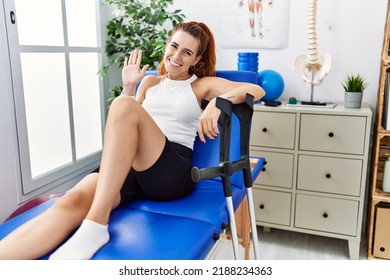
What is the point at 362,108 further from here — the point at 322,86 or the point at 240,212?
the point at 240,212

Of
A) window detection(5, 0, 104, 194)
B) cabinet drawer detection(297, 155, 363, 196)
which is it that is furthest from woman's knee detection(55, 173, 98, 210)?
cabinet drawer detection(297, 155, 363, 196)

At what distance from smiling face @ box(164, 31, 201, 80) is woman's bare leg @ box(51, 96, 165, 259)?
37 cm

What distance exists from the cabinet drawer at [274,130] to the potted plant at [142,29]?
2.28ft

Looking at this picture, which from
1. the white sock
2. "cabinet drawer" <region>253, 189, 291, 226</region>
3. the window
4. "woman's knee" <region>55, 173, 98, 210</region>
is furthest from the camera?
"cabinet drawer" <region>253, 189, 291, 226</region>

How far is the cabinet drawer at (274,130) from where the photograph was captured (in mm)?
2111

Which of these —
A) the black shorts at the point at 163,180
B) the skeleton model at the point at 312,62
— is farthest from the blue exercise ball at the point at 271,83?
the black shorts at the point at 163,180

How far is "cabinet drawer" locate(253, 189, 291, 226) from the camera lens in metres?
2.22

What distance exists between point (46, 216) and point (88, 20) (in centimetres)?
169

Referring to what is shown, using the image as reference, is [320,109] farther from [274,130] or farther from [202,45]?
[202,45]

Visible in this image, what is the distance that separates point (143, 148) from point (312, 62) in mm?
1272

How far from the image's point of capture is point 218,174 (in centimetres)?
125

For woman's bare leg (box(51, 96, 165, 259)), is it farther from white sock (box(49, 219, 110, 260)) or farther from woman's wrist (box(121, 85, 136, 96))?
woman's wrist (box(121, 85, 136, 96))

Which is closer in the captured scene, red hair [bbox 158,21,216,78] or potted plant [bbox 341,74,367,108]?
red hair [bbox 158,21,216,78]

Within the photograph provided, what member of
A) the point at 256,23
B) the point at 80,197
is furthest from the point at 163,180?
the point at 256,23
